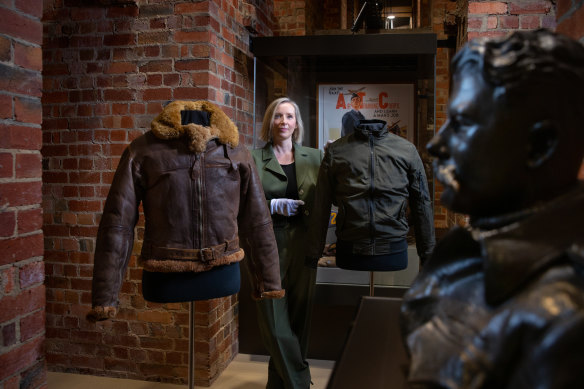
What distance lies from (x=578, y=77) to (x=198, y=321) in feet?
8.34

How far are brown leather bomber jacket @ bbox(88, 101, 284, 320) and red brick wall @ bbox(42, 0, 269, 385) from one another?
92 cm

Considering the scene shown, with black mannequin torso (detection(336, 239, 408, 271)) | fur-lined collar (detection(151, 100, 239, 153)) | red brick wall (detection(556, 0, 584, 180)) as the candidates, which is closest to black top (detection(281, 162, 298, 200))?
black mannequin torso (detection(336, 239, 408, 271))

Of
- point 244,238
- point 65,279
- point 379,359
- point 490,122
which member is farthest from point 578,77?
point 65,279

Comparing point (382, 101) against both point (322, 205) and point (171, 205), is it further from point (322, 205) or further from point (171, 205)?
point (171, 205)

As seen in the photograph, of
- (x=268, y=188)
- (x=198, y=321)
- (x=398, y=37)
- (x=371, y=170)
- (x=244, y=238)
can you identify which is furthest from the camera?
(x=398, y=37)

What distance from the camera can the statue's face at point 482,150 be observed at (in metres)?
0.61

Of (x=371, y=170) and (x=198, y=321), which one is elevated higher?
(x=371, y=170)

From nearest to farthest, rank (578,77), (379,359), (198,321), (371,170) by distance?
(578,77)
(379,359)
(371,170)
(198,321)

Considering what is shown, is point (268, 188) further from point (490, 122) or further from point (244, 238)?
point (490, 122)

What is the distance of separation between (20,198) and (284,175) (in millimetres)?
1439

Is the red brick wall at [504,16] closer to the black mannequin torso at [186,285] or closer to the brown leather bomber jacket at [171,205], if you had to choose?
Answer: the brown leather bomber jacket at [171,205]

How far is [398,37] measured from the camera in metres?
3.12

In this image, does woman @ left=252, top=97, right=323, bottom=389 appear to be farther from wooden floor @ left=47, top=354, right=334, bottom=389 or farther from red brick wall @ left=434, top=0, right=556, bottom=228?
red brick wall @ left=434, top=0, right=556, bottom=228

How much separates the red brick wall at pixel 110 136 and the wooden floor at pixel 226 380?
0.19 feet
